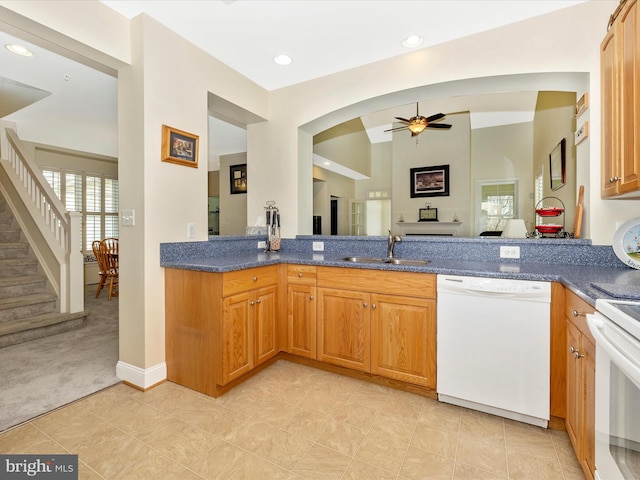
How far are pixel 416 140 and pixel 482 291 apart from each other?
5383 mm

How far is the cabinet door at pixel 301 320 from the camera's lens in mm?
2439

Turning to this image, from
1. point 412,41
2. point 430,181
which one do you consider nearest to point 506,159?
point 430,181

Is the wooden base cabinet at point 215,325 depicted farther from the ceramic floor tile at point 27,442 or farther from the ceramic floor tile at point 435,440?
the ceramic floor tile at point 435,440

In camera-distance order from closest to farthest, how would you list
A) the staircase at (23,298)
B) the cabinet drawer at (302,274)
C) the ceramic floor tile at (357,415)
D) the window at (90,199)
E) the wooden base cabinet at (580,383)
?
the wooden base cabinet at (580,383)
the ceramic floor tile at (357,415)
the cabinet drawer at (302,274)
the staircase at (23,298)
the window at (90,199)

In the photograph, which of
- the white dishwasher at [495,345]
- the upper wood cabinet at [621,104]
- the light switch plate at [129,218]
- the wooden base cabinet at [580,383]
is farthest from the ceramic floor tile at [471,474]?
the light switch plate at [129,218]

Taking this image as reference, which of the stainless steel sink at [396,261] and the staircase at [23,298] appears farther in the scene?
the staircase at [23,298]

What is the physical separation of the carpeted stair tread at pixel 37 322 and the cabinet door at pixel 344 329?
297cm

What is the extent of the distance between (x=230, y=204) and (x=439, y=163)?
14.8 feet

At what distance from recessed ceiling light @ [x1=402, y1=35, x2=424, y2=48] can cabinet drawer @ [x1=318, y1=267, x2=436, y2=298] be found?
1.83 metres

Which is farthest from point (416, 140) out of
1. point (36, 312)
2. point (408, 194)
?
point (36, 312)

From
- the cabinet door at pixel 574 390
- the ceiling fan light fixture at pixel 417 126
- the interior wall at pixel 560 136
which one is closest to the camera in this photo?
the cabinet door at pixel 574 390

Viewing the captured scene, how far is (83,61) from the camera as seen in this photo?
2152mm

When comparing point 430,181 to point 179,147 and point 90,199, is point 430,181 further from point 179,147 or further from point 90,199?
point 90,199

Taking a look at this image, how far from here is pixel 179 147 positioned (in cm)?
236
